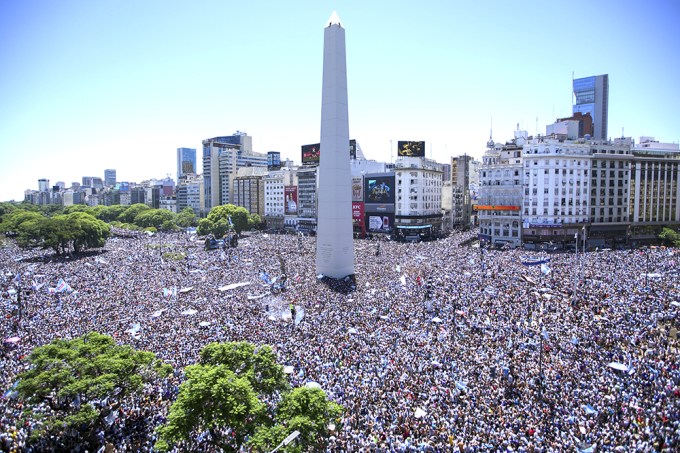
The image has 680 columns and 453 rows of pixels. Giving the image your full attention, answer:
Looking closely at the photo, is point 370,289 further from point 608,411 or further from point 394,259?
point 608,411

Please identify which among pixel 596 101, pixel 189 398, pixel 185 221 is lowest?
pixel 189 398

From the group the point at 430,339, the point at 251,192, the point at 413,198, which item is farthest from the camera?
the point at 251,192

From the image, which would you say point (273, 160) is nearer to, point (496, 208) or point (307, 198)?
point (307, 198)

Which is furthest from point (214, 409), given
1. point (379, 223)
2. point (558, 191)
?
point (379, 223)

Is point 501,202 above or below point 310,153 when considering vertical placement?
below

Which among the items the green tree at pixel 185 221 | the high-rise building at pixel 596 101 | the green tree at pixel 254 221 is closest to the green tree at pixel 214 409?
the green tree at pixel 254 221

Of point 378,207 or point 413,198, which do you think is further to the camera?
point 378,207
